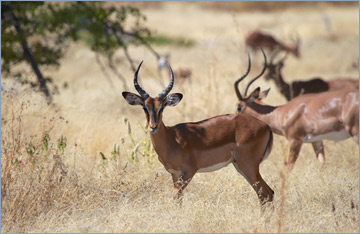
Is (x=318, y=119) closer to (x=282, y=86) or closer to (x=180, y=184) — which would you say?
(x=180, y=184)

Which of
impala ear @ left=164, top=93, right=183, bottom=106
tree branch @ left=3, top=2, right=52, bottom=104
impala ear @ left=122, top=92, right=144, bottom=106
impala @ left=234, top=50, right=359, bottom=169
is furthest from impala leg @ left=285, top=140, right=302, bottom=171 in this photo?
tree branch @ left=3, top=2, right=52, bottom=104

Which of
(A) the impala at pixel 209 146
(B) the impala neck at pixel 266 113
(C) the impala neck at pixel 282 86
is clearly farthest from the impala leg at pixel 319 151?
(C) the impala neck at pixel 282 86

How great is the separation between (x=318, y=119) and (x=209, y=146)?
6.91ft

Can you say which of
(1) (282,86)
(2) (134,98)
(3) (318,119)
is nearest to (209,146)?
(2) (134,98)

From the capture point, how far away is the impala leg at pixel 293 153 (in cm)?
747

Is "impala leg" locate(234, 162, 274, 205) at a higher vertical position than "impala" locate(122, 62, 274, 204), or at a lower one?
lower

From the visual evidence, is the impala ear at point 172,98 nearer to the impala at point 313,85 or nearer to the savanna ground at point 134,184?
the savanna ground at point 134,184

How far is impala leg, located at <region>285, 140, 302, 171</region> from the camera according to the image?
7.47 meters

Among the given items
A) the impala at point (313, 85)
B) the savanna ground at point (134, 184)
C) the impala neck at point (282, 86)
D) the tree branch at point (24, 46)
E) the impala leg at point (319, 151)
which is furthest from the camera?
the impala neck at point (282, 86)

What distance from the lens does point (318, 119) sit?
24.7 feet

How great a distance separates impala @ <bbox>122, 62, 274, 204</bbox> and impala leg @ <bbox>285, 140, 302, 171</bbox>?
1.37m

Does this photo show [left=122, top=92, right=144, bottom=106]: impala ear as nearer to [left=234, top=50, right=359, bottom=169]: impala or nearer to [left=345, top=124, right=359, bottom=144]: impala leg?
[left=234, top=50, right=359, bottom=169]: impala

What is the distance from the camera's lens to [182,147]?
596cm

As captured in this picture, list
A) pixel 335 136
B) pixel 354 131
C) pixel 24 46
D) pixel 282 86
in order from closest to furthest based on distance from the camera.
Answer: pixel 354 131, pixel 335 136, pixel 24 46, pixel 282 86
